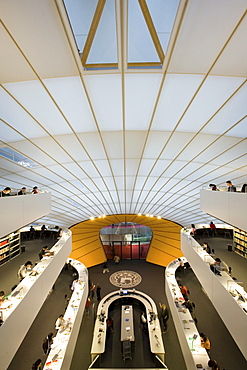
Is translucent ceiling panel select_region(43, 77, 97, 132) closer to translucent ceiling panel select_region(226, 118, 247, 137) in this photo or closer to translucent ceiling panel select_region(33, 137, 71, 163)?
translucent ceiling panel select_region(33, 137, 71, 163)

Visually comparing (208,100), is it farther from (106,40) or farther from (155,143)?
(106,40)

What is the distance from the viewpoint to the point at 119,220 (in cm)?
2608

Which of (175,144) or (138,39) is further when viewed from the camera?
(175,144)

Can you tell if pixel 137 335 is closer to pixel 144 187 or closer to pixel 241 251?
pixel 241 251

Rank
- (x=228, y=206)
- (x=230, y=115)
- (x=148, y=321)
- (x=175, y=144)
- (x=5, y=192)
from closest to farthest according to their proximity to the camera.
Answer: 1. (x=230, y=115)
2. (x=5, y=192)
3. (x=228, y=206)
4. (x=175, y=144)
5. (x=148, y=321)

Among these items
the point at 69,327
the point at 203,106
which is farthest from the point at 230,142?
the point at 69,327

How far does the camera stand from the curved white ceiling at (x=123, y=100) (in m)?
3.03

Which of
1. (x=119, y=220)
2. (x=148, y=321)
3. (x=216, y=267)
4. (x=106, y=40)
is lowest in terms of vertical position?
(x=148, y=321)

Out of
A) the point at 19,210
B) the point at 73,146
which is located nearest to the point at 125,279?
the point at 19,210

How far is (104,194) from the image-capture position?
1433 centimetres

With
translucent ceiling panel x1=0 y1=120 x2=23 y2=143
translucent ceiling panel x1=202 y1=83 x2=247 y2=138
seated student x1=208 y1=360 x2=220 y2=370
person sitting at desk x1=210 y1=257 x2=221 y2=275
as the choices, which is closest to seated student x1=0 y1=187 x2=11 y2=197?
translucent ceiling panel x1=0 y1=120 x2=23 y2=143

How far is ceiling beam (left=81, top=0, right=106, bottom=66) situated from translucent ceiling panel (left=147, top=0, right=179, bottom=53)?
78 centimetres

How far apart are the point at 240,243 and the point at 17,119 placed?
43.5 feet

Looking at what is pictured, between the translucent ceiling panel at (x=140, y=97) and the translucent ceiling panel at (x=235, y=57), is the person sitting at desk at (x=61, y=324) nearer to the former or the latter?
the translucent ceiling panel at (x=140, y=97)
